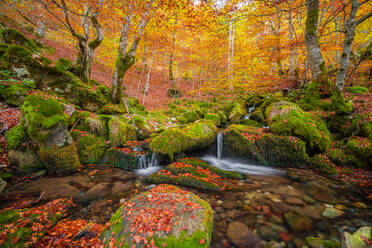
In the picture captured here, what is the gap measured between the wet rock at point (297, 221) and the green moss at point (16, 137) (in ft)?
23.1

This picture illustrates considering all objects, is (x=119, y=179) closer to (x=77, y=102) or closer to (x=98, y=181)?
(x=98, y=181)

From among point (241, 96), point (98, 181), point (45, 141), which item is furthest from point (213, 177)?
point (241, 96)

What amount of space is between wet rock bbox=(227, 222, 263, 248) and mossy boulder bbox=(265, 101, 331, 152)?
13.2 feet

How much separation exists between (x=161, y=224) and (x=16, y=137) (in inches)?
200

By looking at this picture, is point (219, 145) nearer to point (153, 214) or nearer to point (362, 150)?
point (362, 150)

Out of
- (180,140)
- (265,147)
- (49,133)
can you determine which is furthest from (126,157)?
(265,147)

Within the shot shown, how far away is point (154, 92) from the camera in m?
18.1

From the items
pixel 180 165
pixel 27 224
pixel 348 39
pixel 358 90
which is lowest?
pixel 27 224

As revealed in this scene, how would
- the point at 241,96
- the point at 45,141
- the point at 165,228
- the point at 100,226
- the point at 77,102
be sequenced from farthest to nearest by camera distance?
the point at 241,96
the point at 77,102
the point at 45,141
the point at 100,226
the point at 165,228

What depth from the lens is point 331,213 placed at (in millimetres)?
3035

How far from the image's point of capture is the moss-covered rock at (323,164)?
4.51 meters

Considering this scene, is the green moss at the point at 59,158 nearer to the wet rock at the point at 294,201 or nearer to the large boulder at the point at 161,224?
the large boulder at the point at 161,224

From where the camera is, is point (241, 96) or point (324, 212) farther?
point (241, 96)

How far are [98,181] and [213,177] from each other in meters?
3.47
